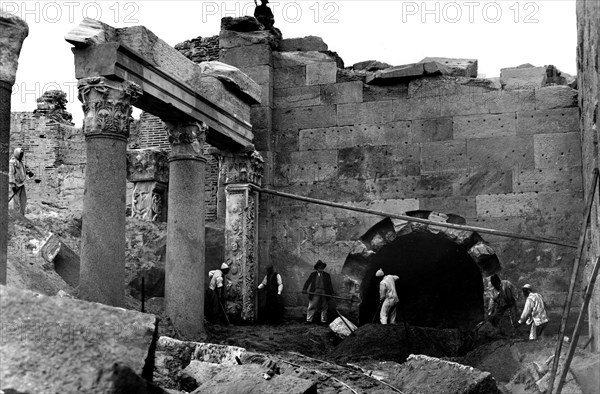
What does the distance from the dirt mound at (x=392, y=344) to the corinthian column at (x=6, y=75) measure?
5419 millimetres

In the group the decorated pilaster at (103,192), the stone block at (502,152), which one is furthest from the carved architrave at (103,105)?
the stone block at (502,152)

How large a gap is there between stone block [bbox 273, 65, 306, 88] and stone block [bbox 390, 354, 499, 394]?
24.6ft

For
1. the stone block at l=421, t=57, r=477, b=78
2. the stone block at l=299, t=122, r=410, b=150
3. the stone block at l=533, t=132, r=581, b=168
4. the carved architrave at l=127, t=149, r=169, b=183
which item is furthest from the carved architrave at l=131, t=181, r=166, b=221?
the stone block at l=533, t=132, r=581, b=168

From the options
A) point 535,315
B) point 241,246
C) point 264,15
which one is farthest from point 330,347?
point 264,15

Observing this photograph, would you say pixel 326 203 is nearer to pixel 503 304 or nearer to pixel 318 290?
pixel 318 290

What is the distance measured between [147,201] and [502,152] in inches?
288

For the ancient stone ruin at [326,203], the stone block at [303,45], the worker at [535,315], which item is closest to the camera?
the ancient stone ruin at [326,203]

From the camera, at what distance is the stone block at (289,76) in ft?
61.1

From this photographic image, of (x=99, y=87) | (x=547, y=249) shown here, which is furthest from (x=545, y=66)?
(x=99, y=87)

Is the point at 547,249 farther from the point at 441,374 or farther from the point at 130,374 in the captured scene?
the point at 130,374

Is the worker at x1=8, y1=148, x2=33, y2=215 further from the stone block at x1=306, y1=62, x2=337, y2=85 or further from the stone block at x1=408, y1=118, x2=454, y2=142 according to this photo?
the stone block at x1=408, y1=118, x2=454, y2=142

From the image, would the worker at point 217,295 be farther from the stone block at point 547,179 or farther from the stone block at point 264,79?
the stone block at point 547,179

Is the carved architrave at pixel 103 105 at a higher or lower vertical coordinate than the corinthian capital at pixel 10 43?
lower

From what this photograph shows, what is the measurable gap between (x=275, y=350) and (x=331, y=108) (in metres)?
5.45
